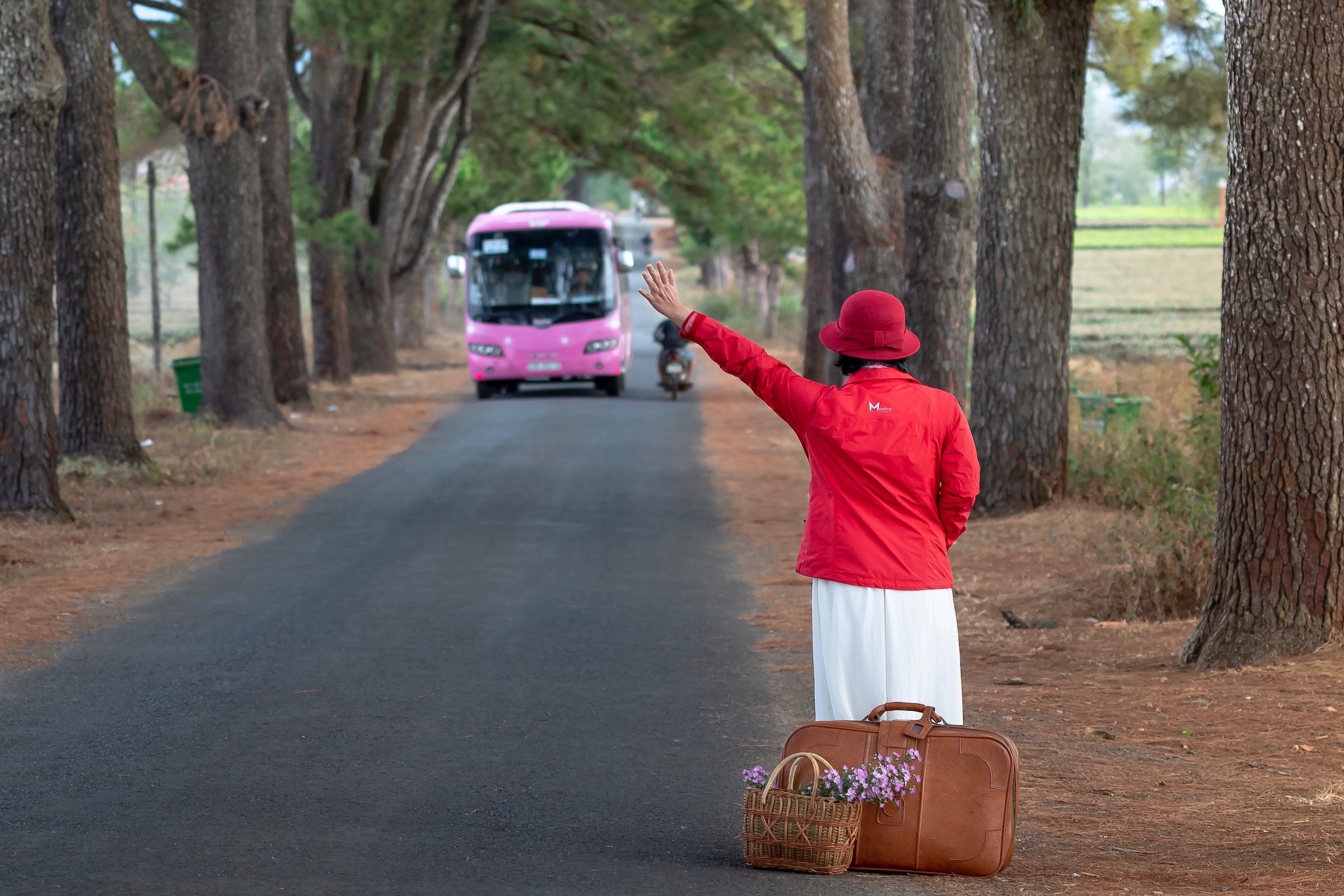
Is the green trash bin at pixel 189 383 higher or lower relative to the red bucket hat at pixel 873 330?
lower

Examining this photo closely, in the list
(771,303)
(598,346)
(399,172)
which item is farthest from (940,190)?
(771,303)

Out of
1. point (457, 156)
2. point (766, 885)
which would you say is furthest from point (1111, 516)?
point (457, 156)

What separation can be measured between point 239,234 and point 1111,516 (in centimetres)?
1213

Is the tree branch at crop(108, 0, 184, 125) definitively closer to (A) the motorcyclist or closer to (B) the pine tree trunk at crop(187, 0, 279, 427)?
(B) the pine tree trunk at crop(187, 0, 279, 427)

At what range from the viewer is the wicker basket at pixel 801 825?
5188 mm

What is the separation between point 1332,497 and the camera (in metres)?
8.07

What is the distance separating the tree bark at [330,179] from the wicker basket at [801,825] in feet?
83.1

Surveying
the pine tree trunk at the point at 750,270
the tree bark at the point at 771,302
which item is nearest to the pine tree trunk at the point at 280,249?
the pine tree trunk at the point at 750,270

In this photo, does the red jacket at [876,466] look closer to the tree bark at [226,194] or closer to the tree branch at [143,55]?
the tree branch at [143,55]

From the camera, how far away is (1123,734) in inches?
289

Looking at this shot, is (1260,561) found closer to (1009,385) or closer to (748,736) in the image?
(748,736)

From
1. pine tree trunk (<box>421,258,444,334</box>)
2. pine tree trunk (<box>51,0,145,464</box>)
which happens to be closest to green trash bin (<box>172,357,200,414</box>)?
pine tree trunk (<box>51,0,145,464</box>)

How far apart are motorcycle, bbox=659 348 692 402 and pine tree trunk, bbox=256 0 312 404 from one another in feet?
21.7

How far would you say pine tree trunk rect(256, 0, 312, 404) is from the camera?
23.9 m
